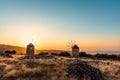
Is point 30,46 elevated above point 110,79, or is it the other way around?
point 30,46

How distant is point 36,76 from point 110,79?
6.42m

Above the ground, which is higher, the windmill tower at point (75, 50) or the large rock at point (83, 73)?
the windmill tower at point (75, 50)

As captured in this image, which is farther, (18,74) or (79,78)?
(18,74)

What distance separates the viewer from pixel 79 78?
1703 centimetres

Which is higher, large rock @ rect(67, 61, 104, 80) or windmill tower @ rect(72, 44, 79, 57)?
windmill tower @ rect(72, 44, 79, 57)

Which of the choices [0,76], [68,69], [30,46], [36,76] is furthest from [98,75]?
[30,46]

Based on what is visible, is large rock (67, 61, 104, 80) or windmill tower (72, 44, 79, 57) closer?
large rock (67, 61, 104, 80)

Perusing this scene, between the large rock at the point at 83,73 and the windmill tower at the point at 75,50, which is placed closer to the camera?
the large rock at the point at 83,73

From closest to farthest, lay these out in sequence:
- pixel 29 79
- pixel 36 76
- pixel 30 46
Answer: pixel 29 79, pixel 36 76, pixel 30 46

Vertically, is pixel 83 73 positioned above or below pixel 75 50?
below

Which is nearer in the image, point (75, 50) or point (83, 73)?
point (83, 73)

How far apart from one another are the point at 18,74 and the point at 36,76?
1.53m

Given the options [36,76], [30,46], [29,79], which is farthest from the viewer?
[30,46]

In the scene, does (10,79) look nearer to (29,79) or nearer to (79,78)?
(29,79)
